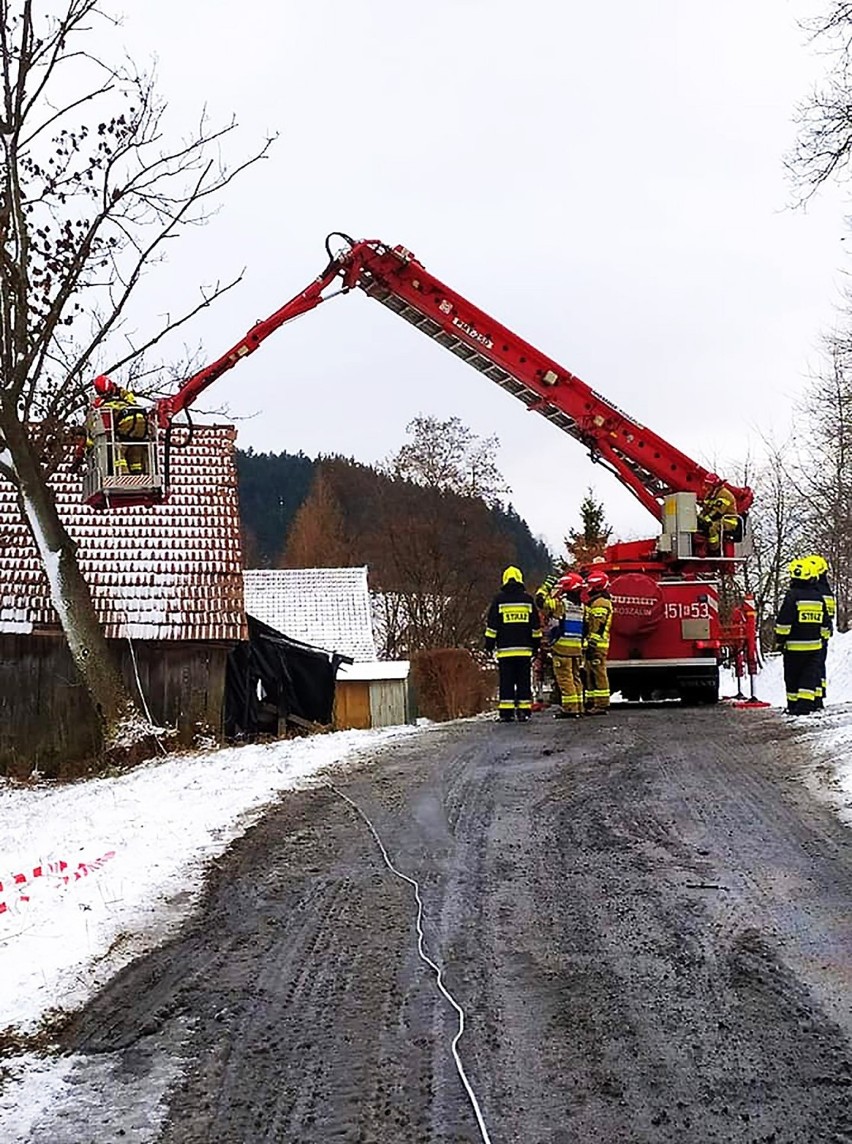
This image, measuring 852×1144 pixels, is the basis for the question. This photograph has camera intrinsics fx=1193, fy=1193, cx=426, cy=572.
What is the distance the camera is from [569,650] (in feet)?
48.1

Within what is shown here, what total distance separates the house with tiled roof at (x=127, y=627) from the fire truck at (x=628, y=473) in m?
4.22

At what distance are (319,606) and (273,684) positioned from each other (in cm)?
1629

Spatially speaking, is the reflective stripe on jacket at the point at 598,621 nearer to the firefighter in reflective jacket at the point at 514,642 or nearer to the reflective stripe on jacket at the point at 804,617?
the firefighter in reflective jacket at the point at 514,642

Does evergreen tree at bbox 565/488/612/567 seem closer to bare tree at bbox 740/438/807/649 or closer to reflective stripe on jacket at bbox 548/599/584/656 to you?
bare tree at bbox 740/438/807/649

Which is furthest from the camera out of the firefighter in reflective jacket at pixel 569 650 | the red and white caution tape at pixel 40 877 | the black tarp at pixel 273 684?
the black tarp at pixel 273 684

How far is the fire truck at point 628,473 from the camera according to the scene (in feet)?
52.8

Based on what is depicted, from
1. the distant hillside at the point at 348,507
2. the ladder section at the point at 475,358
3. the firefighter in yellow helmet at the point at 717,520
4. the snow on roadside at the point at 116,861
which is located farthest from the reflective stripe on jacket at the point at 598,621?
the distant hillside at the point at 348,507

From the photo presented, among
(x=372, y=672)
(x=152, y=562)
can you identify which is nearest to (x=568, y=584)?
(x=152, y=562)

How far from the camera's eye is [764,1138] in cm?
365

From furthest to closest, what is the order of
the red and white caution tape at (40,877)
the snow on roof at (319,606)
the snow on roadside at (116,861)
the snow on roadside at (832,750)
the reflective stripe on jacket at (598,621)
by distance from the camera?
the snow on roof at (319,606), the reflective stripe on jacket at (598,621), the snow on roadside at (832,750), the red and white caution tape at (40,877), the snow on roadside at (116,861)

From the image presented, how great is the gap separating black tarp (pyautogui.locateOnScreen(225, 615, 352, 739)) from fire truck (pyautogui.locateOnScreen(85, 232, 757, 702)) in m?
5.97

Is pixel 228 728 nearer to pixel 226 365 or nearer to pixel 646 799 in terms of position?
pixel 226 365

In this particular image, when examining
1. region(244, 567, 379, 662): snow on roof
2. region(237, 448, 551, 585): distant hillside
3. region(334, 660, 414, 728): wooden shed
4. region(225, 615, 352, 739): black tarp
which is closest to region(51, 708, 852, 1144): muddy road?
region(225, 615, 352, 739): black tarp

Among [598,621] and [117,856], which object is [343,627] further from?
[117,856]
